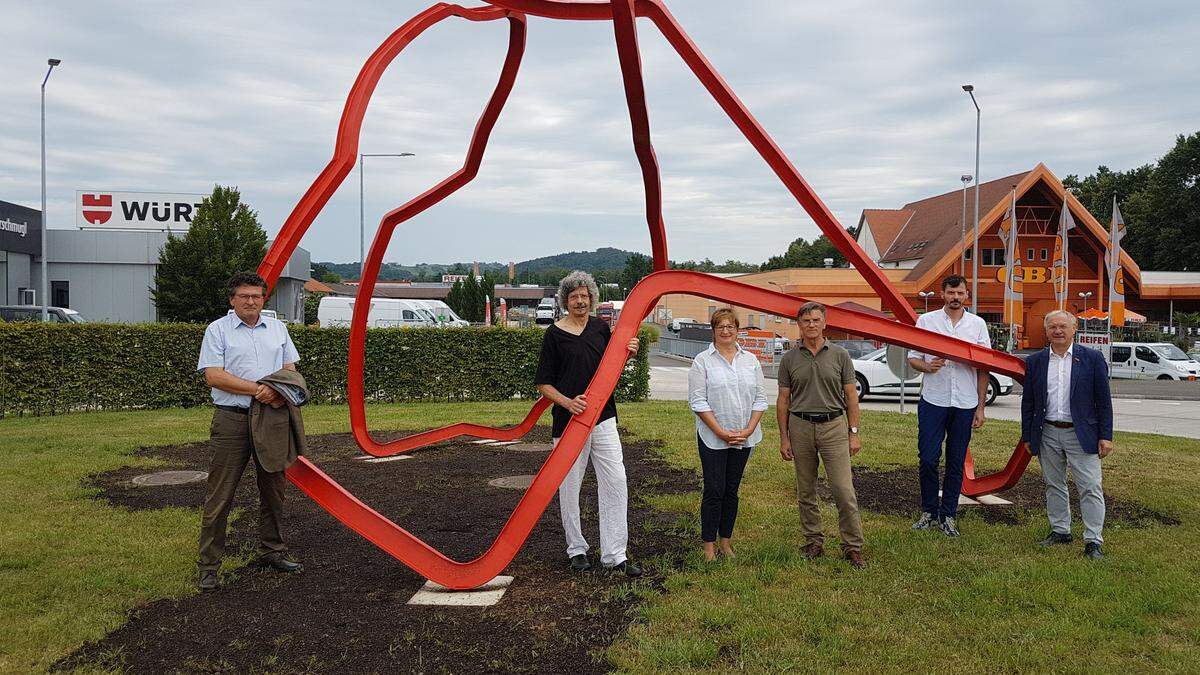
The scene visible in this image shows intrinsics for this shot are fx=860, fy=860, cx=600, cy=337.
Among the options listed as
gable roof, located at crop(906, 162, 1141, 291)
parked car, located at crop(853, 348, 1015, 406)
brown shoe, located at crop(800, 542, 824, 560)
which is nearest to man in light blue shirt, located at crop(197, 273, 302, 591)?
brown shoe, located at crop(800, 542, 824, 560)

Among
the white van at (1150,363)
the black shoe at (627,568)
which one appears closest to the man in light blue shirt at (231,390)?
the black shoe at (627,568)

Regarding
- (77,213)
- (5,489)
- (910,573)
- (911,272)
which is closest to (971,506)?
(910,573)

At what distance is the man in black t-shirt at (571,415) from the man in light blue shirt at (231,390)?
175cm

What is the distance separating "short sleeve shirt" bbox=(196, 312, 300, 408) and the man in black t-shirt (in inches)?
67.1

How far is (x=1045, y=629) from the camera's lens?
451 cm

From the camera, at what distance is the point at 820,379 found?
5.75 meters

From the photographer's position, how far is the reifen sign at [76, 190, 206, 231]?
1533 inches

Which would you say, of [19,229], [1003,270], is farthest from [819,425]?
[1003,270]

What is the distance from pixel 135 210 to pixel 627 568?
41407mm

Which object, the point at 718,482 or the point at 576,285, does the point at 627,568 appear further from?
the point at 576,285

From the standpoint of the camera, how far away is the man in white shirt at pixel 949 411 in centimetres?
650

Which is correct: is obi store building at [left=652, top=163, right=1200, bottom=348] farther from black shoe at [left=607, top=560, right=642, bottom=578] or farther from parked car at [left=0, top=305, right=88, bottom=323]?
black shoe at [left=607, top=560, right=642, bottom=578]

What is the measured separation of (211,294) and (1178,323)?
45327 millimetres

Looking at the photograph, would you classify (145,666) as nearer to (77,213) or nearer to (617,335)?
(617,335)
